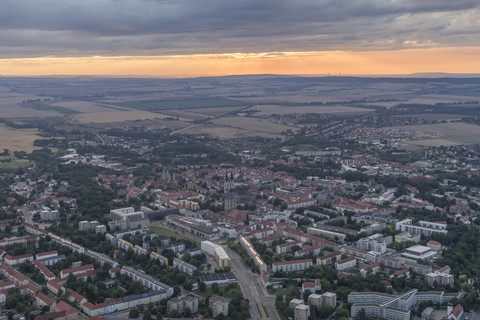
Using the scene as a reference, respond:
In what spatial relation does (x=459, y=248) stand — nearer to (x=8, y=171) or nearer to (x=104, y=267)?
(x=104, y=267)

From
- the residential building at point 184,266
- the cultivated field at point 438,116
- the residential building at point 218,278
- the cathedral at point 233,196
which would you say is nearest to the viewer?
the residential building at point 218,278

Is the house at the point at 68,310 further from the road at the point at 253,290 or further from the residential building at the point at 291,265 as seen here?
the residential building at the point at 291,265

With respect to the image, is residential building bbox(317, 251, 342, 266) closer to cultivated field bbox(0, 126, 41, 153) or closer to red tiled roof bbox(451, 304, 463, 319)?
red tiled roof bbox(451, 304, 463, 319)

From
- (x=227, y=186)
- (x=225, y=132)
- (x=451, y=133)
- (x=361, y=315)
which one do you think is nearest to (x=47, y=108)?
(x=225, y=132)

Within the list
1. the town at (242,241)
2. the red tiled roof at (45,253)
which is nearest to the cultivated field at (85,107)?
the town at (242,241)

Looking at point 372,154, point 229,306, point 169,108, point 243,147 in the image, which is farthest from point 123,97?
point 229,306

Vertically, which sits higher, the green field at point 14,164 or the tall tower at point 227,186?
the tall tower at point 227,186
